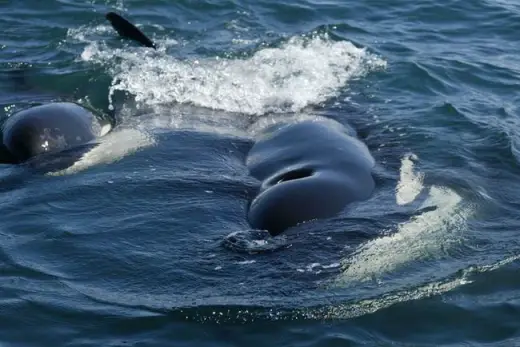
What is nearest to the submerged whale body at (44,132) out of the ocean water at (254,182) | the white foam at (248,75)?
the ocean water at (254,182)

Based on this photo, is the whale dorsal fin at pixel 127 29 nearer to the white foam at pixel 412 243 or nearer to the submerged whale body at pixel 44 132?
the submerged whale body at pixel 44 132

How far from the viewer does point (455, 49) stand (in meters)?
17.2

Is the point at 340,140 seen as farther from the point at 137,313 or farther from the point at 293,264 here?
the point at 137,313

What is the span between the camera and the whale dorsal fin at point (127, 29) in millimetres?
16000

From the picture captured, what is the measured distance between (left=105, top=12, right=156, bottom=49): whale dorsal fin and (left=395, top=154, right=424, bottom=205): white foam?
18.8ft

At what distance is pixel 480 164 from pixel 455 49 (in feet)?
17.4

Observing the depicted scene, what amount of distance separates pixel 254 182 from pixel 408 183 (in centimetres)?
186

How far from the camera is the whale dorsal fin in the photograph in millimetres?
16000

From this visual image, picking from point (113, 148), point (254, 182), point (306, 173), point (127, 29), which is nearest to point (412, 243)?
point (306, 173)

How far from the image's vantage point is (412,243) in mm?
9680

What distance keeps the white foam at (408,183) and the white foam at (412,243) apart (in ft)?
0.83

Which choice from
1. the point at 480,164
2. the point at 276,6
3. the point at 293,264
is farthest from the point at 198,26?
the point at 293,264

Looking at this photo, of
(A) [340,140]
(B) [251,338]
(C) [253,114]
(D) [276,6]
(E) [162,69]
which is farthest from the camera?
(D) [276,6]

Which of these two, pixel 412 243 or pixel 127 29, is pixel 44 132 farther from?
pixel 412 243
